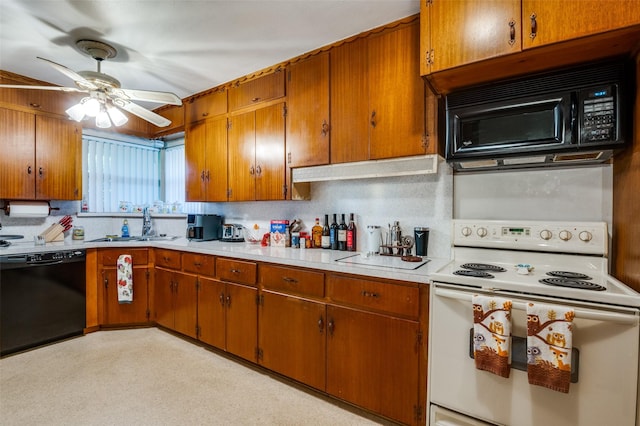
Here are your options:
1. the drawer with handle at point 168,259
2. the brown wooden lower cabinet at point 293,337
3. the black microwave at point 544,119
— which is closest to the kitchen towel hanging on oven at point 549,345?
the black microwave at point 544,119

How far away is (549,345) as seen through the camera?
4.20ft

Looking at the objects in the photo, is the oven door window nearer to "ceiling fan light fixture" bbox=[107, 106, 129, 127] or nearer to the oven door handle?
the oven door handle

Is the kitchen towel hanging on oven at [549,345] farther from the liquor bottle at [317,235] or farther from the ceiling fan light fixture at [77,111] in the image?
the ceiling fan light fixture at [77,111]

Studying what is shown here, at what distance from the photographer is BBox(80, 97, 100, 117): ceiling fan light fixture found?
2377 millimetres

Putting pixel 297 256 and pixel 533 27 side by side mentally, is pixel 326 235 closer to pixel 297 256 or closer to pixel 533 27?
pixel 297 256

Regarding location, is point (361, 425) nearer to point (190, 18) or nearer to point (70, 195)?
point (190, 18)

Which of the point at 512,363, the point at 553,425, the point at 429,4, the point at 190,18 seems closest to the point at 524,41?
the point at 429,4

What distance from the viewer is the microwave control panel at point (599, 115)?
142 cm

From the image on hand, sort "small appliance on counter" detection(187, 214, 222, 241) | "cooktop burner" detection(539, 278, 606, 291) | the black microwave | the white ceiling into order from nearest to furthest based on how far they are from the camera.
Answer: "cooktop burner" detection(539, 278, 606, 291) → the black microwave → the white ceiling → "small appliance on counter" detection(187, 214, 222, 241)

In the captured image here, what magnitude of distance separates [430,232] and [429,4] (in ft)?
4.60

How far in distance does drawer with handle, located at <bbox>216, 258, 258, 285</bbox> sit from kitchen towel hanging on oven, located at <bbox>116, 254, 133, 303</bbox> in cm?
117

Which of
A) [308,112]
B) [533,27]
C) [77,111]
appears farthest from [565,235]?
[77,111]

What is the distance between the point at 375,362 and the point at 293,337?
61 centimetres

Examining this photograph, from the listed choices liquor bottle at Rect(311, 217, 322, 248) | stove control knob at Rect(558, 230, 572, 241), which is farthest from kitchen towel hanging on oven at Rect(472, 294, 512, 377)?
liquor bottle at Rect(311, 217, 322, 248)
